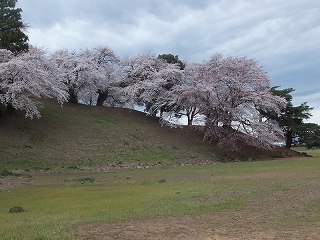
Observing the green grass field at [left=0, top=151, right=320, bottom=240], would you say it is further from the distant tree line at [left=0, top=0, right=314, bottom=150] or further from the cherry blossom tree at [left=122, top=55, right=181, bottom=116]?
the cherry blossom tree at [left=122, top=55, right=181, bottom=116]

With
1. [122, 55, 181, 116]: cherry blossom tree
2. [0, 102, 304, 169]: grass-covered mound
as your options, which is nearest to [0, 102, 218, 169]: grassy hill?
[0, 102, 304, 169]: grass-covered mound

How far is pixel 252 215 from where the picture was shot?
36.9ft

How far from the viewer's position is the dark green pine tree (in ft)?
105

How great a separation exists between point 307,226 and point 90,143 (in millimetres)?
26879

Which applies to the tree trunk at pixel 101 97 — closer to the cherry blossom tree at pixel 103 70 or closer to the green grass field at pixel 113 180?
the cherry blossom tree at pixel 103 70

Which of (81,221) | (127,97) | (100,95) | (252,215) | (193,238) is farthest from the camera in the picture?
(100,95)

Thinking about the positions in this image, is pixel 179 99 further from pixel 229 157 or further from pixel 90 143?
pixel 90 143

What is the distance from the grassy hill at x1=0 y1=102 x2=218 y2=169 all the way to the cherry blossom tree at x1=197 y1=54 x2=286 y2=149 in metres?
2.56

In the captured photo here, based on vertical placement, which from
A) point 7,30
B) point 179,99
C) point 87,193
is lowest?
point 87,193

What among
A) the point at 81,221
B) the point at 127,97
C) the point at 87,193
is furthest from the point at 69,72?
the point at 81,221

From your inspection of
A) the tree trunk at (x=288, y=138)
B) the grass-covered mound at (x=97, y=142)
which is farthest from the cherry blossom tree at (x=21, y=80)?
the tree trunk at (x=288, y=138)

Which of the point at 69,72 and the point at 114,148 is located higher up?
the point at 69,72

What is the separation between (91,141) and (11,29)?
11.0 m

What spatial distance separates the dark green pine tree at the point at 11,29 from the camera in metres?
32.0
